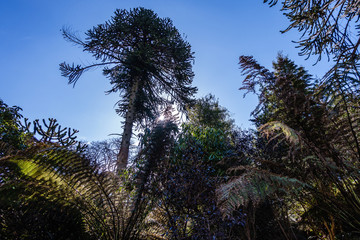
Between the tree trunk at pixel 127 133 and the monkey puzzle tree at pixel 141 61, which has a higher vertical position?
the monkey puzzle tree at pixel 141 61

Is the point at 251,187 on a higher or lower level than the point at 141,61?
lower

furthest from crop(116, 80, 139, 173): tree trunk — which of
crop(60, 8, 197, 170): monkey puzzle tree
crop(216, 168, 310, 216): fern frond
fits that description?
crop(216, 168, 310, 216): fern frond

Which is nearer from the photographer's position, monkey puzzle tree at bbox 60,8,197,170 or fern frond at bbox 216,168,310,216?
fern frond at bbox 216,168,310,216

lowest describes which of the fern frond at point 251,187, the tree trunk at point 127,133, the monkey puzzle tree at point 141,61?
the fern frond at point 251,187

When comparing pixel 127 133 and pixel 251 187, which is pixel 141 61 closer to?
pixel 127 133

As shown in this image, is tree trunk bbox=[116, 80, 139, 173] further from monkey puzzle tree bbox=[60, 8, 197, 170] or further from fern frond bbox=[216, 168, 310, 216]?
fern frond bbox=[216, 168, 310, 216]

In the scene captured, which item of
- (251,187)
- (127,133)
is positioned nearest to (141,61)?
(127,133)

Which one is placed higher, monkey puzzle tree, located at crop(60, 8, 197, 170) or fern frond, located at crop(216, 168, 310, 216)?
monkey puzzle tree, located at crop(60, 8, 197, 170)

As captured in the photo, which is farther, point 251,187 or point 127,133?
point 127,133

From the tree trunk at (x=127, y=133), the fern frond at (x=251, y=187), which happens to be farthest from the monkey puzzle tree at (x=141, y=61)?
the fern frond at (x=251, y=187)

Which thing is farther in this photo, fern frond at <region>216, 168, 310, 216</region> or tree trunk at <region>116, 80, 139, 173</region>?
tree trunk at <region>116, 80, 139, 173</region>

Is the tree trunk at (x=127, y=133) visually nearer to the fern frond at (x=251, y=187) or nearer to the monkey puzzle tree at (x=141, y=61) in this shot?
the monkey puzzle tree at (x=141, y=61)

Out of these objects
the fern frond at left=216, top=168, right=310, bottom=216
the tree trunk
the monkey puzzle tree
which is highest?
the monkey puzzle tree

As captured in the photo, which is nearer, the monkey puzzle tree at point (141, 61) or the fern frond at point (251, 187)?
the fern frond at point (251, 187)
